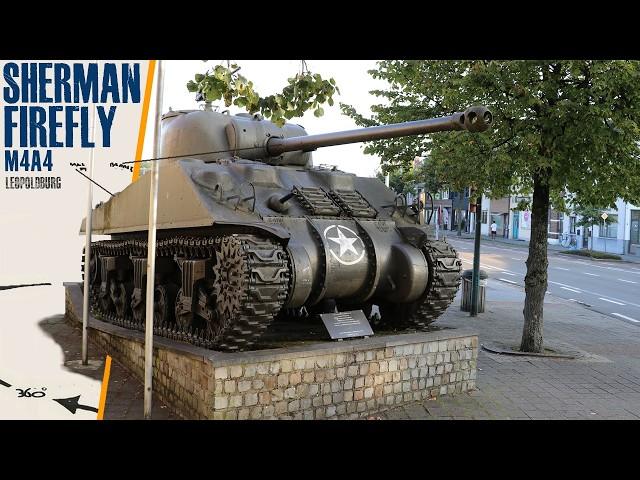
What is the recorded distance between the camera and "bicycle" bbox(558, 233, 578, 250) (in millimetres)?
42531

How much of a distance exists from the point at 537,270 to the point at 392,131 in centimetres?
488

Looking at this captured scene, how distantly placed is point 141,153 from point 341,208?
2.68 m

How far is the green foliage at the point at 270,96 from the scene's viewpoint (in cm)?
687

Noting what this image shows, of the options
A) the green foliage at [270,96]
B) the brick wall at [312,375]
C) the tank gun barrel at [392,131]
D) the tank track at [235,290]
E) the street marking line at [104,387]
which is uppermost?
the green foliage at [270,96]

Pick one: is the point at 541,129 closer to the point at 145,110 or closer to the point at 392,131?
the point at 392,131

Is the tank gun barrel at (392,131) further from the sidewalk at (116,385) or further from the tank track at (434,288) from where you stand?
the sidewalk at (116,385)

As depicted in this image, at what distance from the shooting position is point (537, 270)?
36.8 ft

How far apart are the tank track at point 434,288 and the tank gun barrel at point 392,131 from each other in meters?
1.92

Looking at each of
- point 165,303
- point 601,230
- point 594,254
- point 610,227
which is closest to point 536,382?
A: point 165,303

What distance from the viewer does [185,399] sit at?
7.13m

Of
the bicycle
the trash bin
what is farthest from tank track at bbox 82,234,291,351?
the bicycle

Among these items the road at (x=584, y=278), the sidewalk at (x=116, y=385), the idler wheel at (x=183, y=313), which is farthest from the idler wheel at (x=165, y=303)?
the road at (x=584, y=278)

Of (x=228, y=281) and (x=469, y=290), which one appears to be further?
(x=469, y=290)

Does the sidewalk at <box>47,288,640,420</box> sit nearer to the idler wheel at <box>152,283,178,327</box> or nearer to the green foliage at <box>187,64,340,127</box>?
the idler wheel at <box>152,283,178,327</box>
